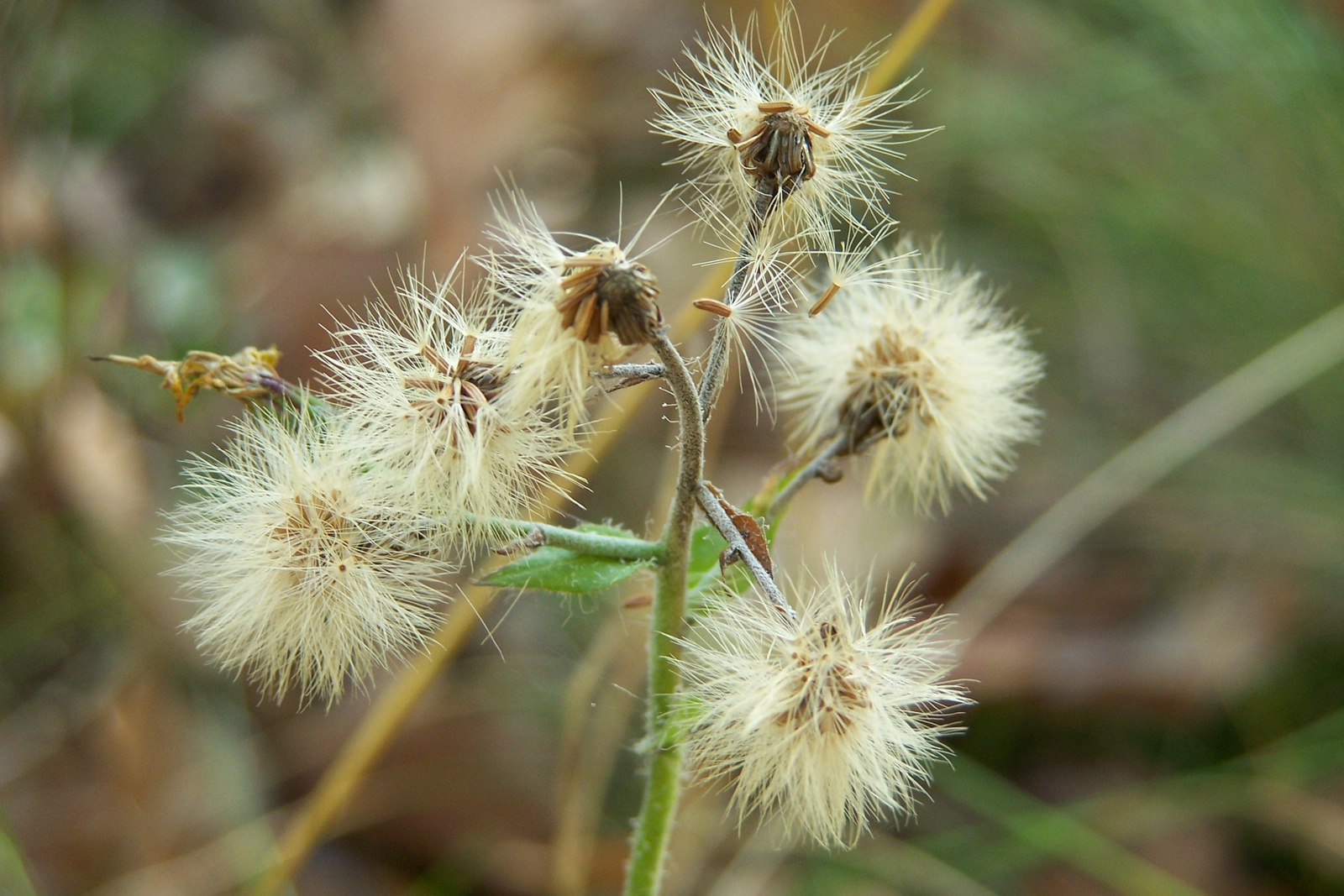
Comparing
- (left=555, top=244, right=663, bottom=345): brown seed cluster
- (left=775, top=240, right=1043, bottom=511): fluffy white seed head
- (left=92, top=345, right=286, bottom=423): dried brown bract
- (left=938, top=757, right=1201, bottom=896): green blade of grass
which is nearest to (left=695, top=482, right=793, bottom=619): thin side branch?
(left=555, top=244, right=663, bottom=345): brown seed cluster

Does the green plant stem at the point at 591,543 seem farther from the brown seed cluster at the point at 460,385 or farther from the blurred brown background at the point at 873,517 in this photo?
the blurred brown background at the point at 873,517

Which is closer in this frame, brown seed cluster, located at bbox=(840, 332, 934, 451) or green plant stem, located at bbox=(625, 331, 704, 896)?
green plant stem, located at bbox=(625, 331, 704, 896)

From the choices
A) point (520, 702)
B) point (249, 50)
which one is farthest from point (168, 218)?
point (520, 702)

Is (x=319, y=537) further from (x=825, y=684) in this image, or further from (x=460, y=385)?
(x=825, y=684)

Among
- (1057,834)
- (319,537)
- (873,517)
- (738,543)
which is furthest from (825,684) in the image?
(873,517)

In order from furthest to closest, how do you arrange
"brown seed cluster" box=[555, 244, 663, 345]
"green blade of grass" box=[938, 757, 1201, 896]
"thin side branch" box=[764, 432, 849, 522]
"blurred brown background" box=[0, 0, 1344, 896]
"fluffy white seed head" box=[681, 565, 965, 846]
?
"blurred brown background" box=[0, 0, 1344, 896] < "green blade of grass" box=[938, 757, 1201, 896] < "thin side branch" box=[764, 432, 849, 522] < "fluffy white seed head" box=[681, 565, 965, 846] < "brown seed cluster" box=[555, 244, 663, 345]

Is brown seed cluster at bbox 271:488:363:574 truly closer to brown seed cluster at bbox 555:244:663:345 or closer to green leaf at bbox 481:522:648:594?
green leaf at bbox 481:522:648:594

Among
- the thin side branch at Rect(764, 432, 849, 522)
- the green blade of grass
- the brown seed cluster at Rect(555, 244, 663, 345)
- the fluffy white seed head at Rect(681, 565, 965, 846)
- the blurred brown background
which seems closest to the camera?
the brown seed cluster at Rect(555, 244, 663, 345)

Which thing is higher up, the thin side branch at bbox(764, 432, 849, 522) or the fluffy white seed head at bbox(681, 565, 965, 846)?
the thin side branch at bbox(764, 432, 849, 522)
